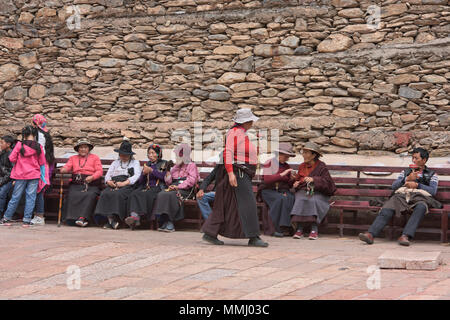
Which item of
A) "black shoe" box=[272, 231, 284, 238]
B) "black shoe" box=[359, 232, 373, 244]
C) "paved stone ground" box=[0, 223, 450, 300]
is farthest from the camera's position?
"black shoe" box=[272, 231, 284, 238]

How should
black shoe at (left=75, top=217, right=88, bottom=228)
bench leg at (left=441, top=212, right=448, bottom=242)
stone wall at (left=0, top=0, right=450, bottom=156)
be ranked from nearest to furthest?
bench leg at (left=441, top=212, right=448, bottom=242)
black shoe at (left=75, top=217, right=88, bottom=228)
stone wall at (left=0, top=0, right=450, bottom=156)

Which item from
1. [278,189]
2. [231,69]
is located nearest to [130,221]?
[278,189]

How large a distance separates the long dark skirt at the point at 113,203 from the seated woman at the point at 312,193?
2.12m

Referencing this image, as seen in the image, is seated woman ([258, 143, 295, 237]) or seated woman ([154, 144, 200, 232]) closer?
seated woman ([258, 143, 295, 237])

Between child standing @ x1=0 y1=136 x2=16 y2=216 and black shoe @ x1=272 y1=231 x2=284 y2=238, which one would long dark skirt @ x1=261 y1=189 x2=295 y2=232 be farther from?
child standing @ x1=0 y1=136 x2=16 y2=216

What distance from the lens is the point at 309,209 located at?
790cm

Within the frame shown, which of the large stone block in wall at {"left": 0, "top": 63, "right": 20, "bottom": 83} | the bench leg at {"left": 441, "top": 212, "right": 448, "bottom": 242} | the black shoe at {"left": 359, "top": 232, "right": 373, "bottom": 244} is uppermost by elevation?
the large stone block in wall at {"left": 0, "top": 63, "right": 20, "bottom": 83}

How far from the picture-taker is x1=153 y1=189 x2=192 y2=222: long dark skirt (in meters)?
8.45

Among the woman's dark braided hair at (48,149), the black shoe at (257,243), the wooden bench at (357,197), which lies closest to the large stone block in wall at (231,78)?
the wooden bench at (357,197)

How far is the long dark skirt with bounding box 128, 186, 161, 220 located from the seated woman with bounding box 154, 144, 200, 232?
0.36 ft

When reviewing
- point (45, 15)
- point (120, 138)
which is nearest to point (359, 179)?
point (120, 138)

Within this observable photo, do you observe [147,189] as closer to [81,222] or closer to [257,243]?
[81,222]

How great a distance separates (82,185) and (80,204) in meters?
0.33

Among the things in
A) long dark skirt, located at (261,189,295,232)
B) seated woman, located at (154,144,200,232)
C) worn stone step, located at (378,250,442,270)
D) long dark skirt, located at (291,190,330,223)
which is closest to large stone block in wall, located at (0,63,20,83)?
seated woman, located at (154,144,200,232)
